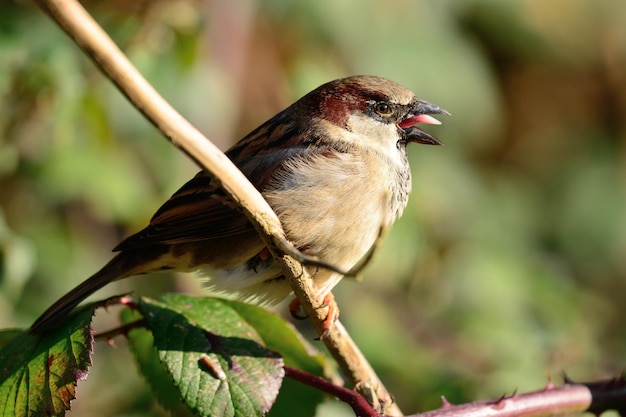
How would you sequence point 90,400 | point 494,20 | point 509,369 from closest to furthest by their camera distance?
point 509,369
point 90,400
point 494,20

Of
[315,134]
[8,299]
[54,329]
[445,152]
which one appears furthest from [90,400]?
[445,152]

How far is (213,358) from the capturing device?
1691mm

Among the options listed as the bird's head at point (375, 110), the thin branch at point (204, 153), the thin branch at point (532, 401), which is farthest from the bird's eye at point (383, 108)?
the thin branch at point (532, 401)

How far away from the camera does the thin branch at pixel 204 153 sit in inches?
41.7

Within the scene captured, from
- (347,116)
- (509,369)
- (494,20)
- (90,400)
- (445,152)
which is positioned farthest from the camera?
(494,20)

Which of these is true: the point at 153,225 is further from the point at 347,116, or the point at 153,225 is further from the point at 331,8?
the point at 331,8

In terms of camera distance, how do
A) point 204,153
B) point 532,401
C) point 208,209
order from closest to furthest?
point 204,153
point 532,401
point 208,209

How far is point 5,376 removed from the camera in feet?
5.53

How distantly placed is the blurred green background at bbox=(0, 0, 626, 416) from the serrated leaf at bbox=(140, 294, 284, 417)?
745 millimetres

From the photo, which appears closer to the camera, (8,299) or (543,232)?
(8,299)

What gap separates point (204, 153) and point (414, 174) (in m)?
3.07

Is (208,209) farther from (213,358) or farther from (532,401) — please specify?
(532,401)

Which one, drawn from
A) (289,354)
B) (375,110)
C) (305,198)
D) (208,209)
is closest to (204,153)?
(289,354)

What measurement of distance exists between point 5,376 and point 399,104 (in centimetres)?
132
